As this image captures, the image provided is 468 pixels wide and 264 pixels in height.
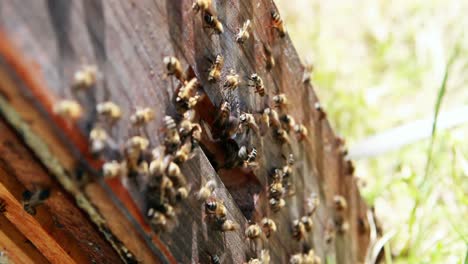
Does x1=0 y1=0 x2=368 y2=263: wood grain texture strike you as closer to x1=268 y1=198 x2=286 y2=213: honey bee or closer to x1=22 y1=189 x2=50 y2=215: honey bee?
x1=268 y1=198 x2=286 y2=213: honey bee

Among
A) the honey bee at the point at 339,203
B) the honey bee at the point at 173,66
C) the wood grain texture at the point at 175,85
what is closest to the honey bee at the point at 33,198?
the wood grain texture at the point at 175,85

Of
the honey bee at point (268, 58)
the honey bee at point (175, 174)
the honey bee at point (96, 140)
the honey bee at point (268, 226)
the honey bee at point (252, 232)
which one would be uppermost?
the honey bee at point (268, 58)

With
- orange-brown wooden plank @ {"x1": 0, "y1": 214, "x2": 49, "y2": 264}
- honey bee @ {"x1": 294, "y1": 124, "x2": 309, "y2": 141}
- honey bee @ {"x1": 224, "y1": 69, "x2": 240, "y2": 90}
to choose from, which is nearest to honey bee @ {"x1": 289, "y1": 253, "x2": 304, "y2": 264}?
honey bee @ {"x1": 294, "y1": 124, "x2": 309, "y2": 141}

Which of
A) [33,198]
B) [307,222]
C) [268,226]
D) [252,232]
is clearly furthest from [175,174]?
[307,222]

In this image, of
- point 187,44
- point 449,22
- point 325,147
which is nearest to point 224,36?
point 187,44

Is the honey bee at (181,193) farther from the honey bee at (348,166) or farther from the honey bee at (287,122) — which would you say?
the honey bee at (348,166)

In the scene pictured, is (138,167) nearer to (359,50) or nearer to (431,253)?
(431,253)

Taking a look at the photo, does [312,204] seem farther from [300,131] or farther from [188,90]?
[188,90]
